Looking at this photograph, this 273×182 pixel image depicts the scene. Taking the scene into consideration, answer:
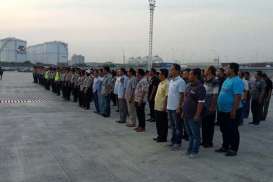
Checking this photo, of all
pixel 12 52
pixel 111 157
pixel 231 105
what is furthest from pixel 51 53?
pixel 231 105

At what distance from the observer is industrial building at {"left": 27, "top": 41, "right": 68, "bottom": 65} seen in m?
168

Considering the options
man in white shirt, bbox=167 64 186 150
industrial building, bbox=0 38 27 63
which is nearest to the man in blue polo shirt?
man in white shirt, bbox=167 64 186 150

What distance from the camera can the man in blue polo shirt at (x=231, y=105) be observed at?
8.34 m

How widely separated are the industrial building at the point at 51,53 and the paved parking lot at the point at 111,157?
154065mm

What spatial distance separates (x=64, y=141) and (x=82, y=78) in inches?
317

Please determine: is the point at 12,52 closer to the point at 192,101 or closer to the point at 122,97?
the point at 122,97

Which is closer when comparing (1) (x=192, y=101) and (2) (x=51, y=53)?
(1) (x=192, y=101)

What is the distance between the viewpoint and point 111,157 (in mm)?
8406

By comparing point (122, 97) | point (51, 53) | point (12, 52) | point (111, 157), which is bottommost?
point (111, 157)

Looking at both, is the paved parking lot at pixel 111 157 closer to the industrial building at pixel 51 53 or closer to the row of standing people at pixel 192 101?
the row of standing people at pixel 192 101

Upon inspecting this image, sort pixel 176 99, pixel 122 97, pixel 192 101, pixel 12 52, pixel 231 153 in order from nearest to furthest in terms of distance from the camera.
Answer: pixel 192 101 → pixel 231 153 → pixel 176 99 → pixel 122 97 → pixel 12 52

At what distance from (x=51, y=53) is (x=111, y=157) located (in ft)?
541

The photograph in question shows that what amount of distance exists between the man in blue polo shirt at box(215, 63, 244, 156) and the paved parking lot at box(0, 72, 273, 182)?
1.15 ft

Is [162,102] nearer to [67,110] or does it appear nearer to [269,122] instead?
[269,122]
